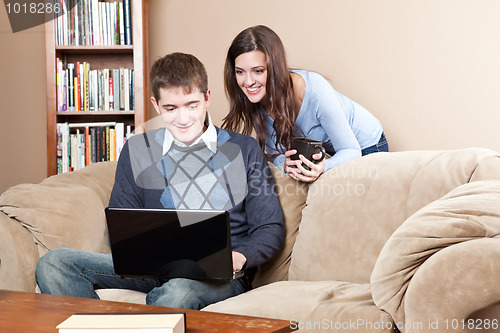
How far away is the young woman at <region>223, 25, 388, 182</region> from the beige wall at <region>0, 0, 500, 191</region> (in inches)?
18.0

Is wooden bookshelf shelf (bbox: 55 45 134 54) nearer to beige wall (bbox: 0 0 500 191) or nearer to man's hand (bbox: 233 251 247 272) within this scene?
beige wall (bbox: 0 0 500 191)

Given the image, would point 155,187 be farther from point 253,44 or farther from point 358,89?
point 358,89

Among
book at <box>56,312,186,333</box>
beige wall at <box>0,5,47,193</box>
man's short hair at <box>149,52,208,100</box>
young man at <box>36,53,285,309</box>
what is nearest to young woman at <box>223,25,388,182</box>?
young man at <box>36,53,285,309</box>

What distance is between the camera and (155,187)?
75.7 inches

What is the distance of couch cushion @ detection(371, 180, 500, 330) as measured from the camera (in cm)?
132

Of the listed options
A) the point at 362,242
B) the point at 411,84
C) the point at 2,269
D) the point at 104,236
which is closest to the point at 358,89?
the point at 411,84

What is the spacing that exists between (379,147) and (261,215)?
87 cm

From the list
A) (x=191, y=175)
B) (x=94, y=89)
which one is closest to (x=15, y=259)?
(x=191, y=175)

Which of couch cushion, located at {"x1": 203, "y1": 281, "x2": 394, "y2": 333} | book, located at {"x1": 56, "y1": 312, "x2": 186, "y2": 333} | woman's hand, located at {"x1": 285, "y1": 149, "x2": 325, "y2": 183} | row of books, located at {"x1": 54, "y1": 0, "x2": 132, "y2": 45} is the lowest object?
couch cushion, located at {"x1": 203, "y1": 281, "x2": 394, "y2": 333}

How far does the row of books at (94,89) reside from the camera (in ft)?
10.0

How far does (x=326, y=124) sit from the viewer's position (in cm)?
220

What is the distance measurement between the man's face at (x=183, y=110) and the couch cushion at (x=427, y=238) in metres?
0.78

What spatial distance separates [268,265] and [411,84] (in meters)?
1.15

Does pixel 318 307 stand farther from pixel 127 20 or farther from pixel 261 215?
pixel 127 20
